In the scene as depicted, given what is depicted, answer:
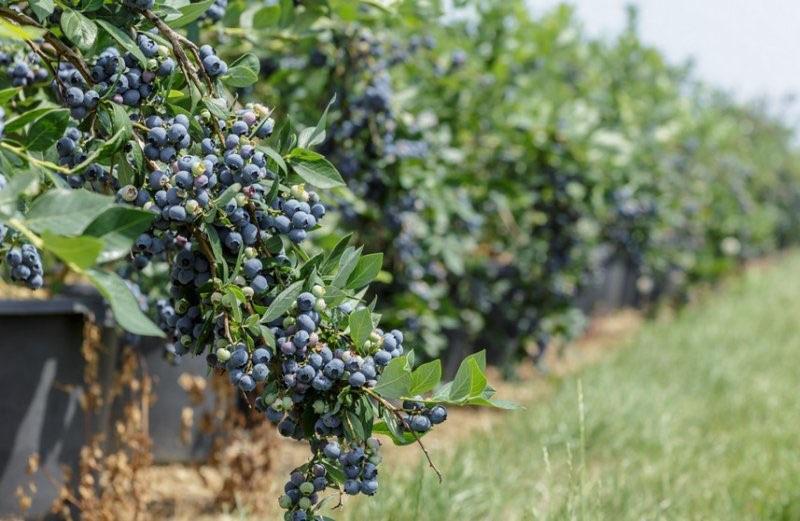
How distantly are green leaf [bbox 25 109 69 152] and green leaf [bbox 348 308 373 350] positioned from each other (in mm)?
443

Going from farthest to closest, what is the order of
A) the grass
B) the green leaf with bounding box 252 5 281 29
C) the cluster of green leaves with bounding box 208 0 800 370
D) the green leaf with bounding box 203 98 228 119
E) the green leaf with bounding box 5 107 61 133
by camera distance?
the cluster of green leaves with bounding box 208 0 800 370 → the grass → the green leaf with bounding box 252 5 281 29 → the green leaf with bounding box 203 98 228 119 → the green leaf with bounding box 5 107 61 133

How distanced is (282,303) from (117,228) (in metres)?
0.28

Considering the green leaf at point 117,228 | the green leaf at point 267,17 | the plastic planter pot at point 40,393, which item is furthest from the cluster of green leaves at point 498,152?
the green leaf at point 117,228

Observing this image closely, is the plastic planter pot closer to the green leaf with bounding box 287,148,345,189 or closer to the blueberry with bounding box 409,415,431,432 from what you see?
the green leaf with bounding box 287,148,345,189

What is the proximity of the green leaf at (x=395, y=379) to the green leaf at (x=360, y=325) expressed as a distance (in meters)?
0.05

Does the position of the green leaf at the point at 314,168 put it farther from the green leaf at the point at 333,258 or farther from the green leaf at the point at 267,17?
the green leaf at the point at 267,17

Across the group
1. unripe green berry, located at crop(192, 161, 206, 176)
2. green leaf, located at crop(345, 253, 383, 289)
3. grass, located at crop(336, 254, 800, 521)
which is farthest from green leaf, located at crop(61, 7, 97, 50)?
grass, located at crop(336, 254, 800, 521)

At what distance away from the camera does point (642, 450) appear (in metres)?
3.31

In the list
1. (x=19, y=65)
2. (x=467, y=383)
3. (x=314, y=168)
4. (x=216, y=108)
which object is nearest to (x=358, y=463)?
(x=467, y=383)

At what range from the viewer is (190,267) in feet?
4.30

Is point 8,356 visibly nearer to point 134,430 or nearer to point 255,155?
point 134,430

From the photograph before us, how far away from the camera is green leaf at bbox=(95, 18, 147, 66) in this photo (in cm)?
120

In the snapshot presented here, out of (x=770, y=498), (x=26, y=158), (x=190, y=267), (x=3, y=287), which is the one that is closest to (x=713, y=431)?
(x=770, y=498)

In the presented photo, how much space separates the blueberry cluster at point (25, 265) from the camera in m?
1.23
